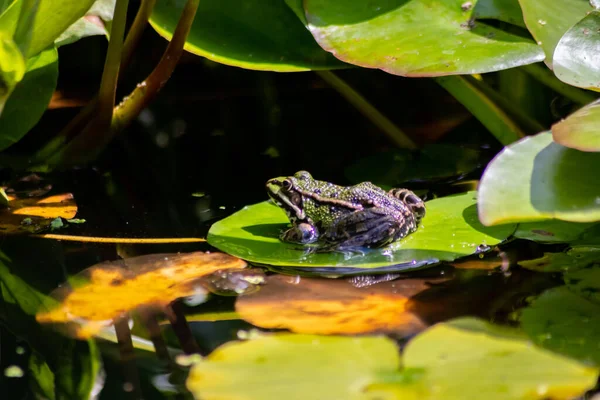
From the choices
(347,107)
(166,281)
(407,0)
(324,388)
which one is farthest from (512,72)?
(324,388)

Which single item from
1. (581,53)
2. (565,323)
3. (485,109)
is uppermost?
(581,53)

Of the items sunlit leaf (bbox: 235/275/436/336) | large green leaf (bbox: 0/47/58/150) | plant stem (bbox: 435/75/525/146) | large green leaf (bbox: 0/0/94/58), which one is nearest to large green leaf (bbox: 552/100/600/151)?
sunlit leaf (bbox: 235/275/436/336)

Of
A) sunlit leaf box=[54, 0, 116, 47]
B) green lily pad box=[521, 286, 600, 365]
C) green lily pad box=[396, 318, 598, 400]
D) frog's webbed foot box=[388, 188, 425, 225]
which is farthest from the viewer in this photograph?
sunlit leaf box=[54, 0, 116, 47]

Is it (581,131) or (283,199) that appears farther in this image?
(283,199)

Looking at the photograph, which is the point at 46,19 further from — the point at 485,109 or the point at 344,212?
the point at 485,109

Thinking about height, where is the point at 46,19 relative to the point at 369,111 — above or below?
above

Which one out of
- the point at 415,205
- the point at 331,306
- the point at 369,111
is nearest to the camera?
the point at 331,306

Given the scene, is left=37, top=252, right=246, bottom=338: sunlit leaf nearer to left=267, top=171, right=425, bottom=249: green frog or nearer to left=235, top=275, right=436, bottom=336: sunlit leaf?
left=235, top=275, right=436, bottom=336: sunlit leaf

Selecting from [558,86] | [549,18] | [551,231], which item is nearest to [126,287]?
[551,231]
